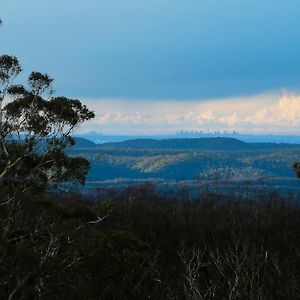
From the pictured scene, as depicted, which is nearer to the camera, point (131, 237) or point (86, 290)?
point (86, 290)

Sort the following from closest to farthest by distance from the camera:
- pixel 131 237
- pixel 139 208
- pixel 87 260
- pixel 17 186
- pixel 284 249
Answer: pixel 87 260 → pixel 17 186 → pixel 131 237 → pixel 284 249 → pixel 139 208

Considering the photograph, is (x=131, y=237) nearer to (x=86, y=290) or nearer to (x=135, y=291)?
(x=135, y=291)

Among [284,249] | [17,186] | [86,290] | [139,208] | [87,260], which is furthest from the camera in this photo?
[139,208]

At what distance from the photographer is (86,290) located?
21.7 meters

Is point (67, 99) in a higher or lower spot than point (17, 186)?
higher

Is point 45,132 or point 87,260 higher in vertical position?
point 45,132

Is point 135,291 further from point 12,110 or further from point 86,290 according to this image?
point 12,110

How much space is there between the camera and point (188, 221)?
83.5 m

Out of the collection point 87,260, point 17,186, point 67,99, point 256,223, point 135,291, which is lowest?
point 256,223

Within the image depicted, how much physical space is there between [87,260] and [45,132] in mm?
6537

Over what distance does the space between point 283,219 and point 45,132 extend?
69855mm

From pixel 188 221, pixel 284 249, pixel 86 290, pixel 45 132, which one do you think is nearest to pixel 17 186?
pixel 45 132

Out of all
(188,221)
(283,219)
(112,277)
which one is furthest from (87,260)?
(283,219)

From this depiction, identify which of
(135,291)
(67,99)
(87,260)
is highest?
(67,99)
